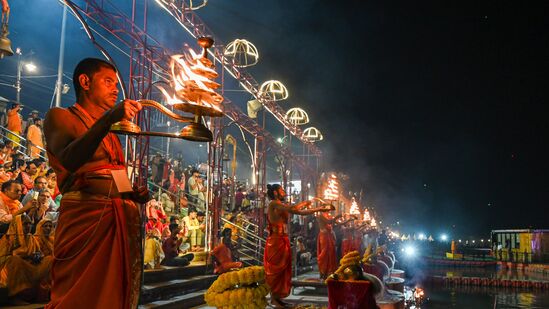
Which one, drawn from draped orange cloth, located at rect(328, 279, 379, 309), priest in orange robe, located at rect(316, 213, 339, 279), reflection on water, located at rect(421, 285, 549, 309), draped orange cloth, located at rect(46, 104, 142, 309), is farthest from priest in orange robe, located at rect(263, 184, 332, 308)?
reflection on water, located at rect(421, 285, 549, 309)

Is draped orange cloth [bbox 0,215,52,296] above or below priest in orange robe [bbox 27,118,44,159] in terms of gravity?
below

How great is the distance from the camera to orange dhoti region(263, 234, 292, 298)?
7.53 metres

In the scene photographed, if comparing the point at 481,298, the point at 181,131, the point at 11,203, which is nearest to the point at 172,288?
the point at 11,203

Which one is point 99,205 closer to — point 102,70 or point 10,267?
point 102,70

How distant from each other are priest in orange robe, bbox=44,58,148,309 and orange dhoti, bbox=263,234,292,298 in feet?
17.5

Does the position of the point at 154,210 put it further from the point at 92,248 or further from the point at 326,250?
the point at 92,248

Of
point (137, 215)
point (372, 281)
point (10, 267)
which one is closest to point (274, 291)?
point (372, 281)

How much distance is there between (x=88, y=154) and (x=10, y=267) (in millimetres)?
4922

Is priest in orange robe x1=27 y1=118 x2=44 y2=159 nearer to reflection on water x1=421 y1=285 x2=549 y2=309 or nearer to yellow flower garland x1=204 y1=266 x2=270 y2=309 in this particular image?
yellow flower garland x1=204 y1=266 x2=270 y2=309

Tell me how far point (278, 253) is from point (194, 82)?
5.53 meters

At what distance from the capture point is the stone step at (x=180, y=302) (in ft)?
25.4

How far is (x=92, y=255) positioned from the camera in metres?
2.23

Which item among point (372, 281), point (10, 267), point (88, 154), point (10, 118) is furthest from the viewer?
point (10, 118)

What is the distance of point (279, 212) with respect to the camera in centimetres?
771
